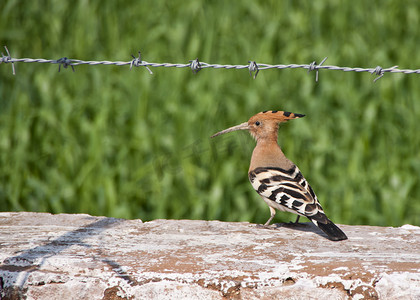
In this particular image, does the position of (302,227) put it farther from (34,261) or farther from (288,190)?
(34,261)

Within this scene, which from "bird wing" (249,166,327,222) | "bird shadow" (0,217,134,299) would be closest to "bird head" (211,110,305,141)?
"bird wing" (249,166,327,222)

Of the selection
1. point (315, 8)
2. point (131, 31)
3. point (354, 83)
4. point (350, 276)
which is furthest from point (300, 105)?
point (350, 276)

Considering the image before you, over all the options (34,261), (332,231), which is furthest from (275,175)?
(34,261)

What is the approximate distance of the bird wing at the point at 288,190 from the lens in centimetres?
378

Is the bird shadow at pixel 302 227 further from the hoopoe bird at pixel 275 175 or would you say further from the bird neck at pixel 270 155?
the bird neck at pixel 270 155

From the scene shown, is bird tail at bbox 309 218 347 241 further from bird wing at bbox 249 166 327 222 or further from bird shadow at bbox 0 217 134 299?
bird shadow at bbox 0 217 134 299

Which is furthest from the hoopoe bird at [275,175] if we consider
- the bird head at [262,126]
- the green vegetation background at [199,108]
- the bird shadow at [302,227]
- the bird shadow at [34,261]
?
the green vegetation background at [199,108]

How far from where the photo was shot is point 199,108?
615 centimetres

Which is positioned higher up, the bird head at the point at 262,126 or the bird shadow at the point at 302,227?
the bird head at the point at 262,126

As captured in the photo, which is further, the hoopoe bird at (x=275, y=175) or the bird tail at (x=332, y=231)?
the hoopoe bird at (x=275, y=175)

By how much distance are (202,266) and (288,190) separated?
102cm

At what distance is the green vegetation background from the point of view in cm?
565

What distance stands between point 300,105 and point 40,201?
2.54 meters

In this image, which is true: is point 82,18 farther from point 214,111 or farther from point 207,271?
point 207,271
